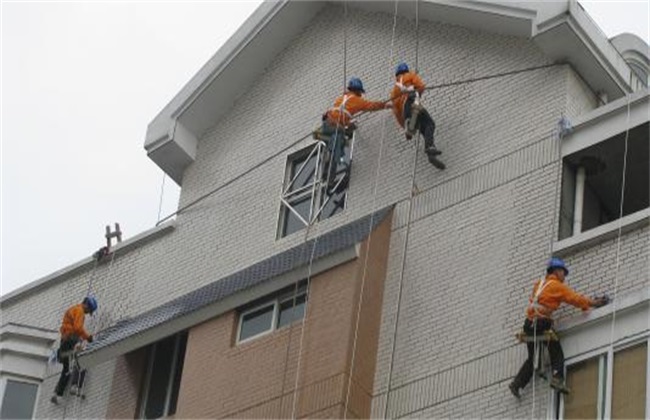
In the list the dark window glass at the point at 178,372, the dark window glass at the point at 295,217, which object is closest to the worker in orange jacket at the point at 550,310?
the dark window glass at the point at 295,217

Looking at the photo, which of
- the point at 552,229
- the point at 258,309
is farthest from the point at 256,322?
the point at 552,229

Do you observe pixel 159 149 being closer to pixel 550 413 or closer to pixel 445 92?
pixel 445 92

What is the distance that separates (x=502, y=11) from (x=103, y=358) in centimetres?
697

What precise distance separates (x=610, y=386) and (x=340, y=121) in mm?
6192

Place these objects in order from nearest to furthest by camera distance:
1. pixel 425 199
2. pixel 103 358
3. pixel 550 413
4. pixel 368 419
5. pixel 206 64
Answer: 1. pixel 550 413
2. pixel 368 419
3. pixel 425 199
4. pixel 103 358
5. pixel 206 64

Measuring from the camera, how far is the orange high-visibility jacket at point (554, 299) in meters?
18.8

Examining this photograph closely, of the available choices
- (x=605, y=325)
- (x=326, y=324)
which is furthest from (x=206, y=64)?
(x=605, y=325)

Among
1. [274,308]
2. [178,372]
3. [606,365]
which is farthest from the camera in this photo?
[178,372]

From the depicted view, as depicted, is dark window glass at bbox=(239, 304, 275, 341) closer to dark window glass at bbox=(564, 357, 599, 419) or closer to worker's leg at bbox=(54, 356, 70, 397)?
worker's leg at bbox=(54, 356, 70, 397)

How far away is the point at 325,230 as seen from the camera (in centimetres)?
2278

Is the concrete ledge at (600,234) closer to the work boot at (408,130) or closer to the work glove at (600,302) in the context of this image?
the work glove at (600,302)

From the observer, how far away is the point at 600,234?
19.6 m

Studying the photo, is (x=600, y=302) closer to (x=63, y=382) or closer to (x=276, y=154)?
(x=276, y=154)

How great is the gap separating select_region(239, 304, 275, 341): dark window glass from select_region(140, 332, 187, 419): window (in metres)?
1.27
